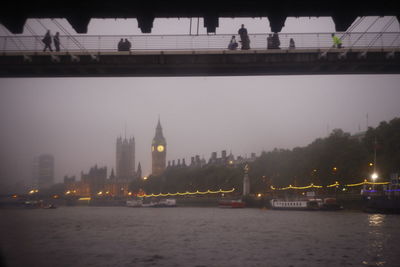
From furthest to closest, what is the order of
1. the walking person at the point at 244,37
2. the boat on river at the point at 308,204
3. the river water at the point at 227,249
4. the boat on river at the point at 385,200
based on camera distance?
the boat on river at the point at 308,204 → the boat on river at the point at 385,200 → the river water at the point at 227,249 → the walking person at the point at 244,37

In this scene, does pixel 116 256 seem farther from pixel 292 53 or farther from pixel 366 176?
pixel 366 176

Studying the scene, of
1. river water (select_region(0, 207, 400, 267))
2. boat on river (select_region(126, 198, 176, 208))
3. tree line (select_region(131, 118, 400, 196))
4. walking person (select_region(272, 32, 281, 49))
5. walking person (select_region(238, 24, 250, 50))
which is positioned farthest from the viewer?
boat on river (select_region(126, 198, 176, 208))

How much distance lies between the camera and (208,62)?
18719 millimetres

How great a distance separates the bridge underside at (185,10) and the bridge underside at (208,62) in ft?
23.0

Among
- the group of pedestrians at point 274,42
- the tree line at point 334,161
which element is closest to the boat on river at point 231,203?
the tree line at point 334,161

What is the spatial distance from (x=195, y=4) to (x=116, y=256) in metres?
23.7

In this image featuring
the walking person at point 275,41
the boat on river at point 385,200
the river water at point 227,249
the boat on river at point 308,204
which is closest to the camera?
the walking person at point 275,41

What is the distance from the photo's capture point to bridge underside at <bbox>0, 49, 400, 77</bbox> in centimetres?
1866

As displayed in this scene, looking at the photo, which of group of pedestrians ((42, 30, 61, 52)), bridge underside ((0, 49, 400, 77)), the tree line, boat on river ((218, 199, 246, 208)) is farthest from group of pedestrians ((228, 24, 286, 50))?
boat on river ((218, 199, 246, 208))

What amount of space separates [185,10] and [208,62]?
761 centimetres

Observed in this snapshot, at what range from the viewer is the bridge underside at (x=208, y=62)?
18656 mm

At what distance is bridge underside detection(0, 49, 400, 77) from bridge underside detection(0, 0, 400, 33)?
700cm

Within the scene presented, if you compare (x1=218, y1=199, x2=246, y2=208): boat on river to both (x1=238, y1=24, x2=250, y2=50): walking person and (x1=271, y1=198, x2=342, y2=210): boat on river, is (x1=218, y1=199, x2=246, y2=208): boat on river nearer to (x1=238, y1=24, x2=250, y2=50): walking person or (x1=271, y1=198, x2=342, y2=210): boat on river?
(x1=271, y1=198, x2=342, y2=210): boat on river

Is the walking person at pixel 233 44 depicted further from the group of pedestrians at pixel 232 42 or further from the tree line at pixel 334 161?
the tree line at pixel 334 161
